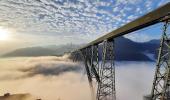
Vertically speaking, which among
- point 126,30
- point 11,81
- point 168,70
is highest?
point 126,30

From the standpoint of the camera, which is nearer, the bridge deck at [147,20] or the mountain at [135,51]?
the bridge deck at [147,20]

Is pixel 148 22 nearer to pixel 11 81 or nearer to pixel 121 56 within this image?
pixel 11 81

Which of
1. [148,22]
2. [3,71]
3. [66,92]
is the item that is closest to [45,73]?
[3,71]

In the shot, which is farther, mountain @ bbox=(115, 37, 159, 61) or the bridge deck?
mountain @ bbox=(115, 37, 159, 61)

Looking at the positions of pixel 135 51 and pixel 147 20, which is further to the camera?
pixel 135 51

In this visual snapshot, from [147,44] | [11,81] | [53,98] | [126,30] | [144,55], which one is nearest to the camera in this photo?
[126,30]

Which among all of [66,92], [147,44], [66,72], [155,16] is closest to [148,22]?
[155,16]

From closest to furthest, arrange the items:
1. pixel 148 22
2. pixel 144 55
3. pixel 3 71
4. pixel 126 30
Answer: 1. pixel 148 22
2. pixel 126 30
3. pixel 3 71
4. pixel 144 55

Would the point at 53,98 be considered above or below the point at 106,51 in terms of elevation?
below

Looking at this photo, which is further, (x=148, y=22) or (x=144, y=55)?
(x=144, y=55)
